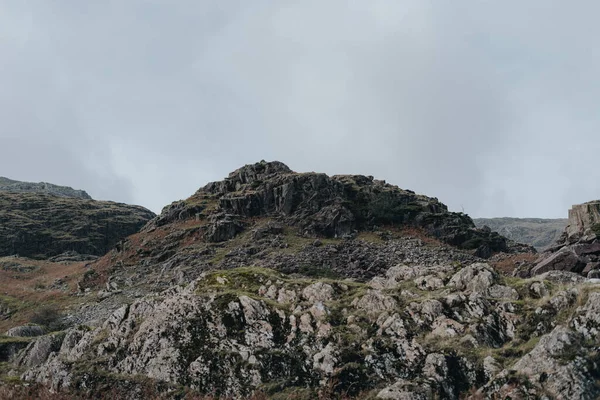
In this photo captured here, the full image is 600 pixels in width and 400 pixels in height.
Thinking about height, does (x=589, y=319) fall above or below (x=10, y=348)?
above

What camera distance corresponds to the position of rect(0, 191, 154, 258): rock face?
116 meters

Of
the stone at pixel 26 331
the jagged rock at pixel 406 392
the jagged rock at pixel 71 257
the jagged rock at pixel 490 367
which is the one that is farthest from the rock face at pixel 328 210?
the jagged rock at pixel 406 392

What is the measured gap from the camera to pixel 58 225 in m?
129

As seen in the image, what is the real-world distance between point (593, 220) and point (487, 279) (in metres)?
43.4

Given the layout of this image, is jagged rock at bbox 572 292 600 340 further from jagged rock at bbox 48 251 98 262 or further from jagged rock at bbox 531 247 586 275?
jagged rock at bbox 48 251 98 262

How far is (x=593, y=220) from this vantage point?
55.3m

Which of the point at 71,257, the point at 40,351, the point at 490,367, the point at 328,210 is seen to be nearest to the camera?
the point at 490,367

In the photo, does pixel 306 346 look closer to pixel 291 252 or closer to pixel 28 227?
pixel 291 252

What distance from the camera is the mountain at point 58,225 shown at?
116 meters

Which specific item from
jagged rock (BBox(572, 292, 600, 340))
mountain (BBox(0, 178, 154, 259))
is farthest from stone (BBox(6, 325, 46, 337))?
mountain (BBox(0, 178, 154, 259))

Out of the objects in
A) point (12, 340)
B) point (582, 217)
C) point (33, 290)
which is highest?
point (582, 217)

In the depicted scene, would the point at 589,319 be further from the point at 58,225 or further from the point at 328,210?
the point at 58,225

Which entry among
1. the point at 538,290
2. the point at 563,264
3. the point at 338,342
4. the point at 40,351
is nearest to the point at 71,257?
the point at 40,351

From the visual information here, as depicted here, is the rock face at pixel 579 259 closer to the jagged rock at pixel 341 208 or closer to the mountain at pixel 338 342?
the mountain at pixel 338 342
